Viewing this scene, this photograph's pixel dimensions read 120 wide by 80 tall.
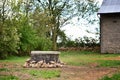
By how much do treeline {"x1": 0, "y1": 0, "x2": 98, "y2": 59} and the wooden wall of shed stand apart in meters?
4.44

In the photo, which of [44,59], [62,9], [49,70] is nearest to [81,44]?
[62,9]

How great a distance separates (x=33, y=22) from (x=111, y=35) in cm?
654

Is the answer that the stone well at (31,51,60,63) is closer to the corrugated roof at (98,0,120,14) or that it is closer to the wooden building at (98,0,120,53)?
the corrugated roof at (98,0,120,14)

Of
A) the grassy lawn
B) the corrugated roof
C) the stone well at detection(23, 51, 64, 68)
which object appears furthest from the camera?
the corrugated roof

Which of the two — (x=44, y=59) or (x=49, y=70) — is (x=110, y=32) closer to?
(x=44, y=59)

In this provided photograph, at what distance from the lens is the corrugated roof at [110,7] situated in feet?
104

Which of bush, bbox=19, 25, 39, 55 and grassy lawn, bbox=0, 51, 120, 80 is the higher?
bush, bbox=19, 25, 39, 55

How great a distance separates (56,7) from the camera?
133 ft

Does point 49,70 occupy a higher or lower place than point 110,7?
lower

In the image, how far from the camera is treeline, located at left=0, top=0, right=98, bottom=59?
24078 millimetres

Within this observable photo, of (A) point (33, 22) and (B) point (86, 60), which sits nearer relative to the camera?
(B) point (86, 60)

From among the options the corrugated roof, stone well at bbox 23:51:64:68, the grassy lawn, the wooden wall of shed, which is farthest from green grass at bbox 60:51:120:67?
the corrugated roof

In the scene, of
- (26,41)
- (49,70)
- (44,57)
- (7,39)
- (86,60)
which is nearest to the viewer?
(49,70)

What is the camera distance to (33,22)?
32.0m
